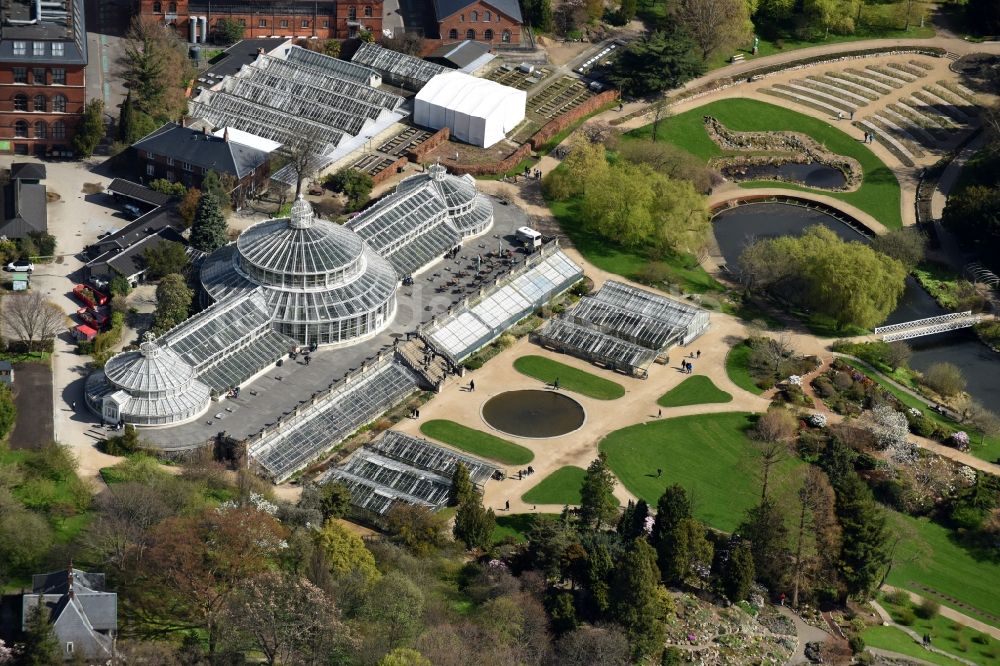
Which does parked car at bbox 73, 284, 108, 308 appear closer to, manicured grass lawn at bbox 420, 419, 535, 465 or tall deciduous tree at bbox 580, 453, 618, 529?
manicured grass lawn at bbox 420, 419, 535, 465

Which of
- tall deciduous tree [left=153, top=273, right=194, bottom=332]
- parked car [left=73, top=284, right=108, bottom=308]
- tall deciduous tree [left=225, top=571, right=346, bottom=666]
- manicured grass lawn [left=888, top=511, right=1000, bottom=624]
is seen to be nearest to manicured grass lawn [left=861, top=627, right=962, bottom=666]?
manicured grass lawn [left=888, top=511, right=1000, bottom=624]

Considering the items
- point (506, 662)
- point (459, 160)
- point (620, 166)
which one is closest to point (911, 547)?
point (506, 662)

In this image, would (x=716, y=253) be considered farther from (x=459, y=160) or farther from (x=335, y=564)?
(x=335, y=564)

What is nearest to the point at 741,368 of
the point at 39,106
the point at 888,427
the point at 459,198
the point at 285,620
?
the point at 888,427

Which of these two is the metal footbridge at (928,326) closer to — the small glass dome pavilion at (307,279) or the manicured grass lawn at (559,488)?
the manicured grass lawn at (559,488)

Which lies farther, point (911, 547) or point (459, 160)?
point (459, 160)

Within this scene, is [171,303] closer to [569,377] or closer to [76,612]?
[569,377]

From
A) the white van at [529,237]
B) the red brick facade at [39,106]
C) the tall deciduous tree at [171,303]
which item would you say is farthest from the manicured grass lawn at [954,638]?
the red brick facade at [39,106]
